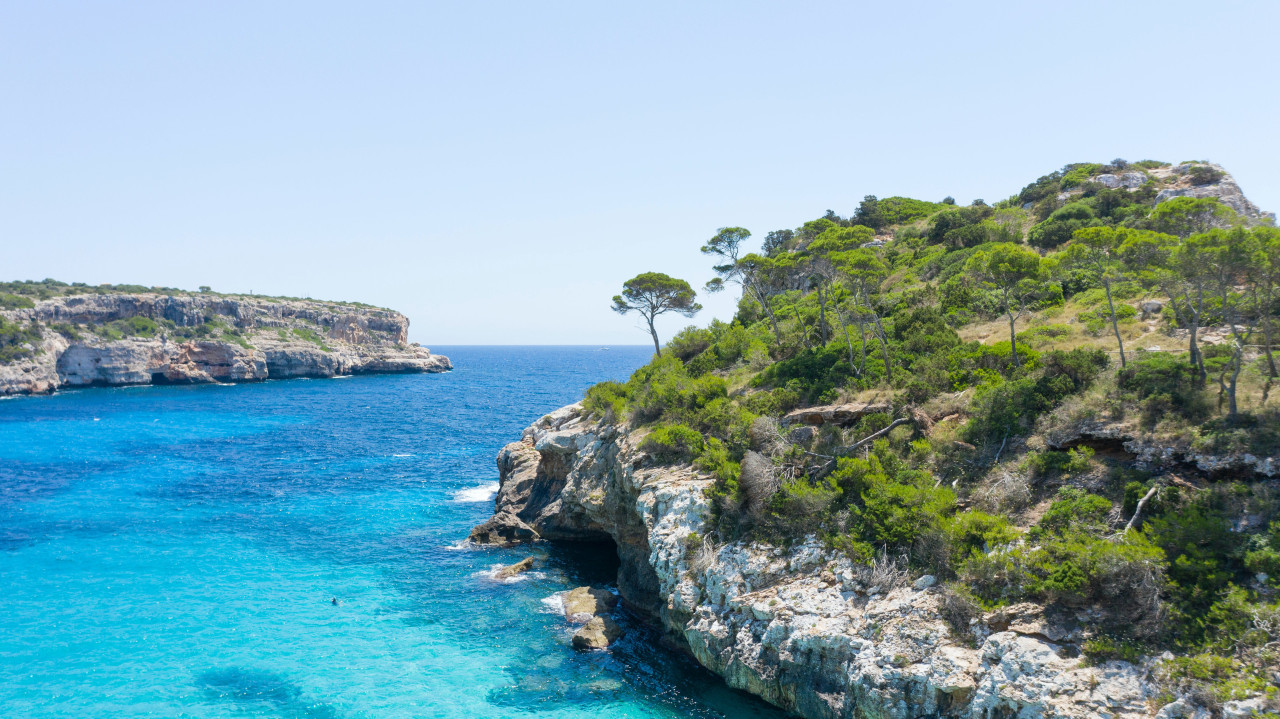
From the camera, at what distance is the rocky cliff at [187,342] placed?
10388cm

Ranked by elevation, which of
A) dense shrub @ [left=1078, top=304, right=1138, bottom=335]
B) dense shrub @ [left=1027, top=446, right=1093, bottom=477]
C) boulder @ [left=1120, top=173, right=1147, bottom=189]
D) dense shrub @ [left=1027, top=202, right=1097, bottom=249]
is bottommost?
dense shrub @ [left=1027, top=446, right=1093, bottom=477]

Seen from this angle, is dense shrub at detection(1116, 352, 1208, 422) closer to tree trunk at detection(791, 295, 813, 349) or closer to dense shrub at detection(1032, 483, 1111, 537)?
dense shrub at detection(1032, 483, 1111, 537)

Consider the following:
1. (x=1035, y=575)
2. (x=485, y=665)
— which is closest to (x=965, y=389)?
(x=1035, y=575)

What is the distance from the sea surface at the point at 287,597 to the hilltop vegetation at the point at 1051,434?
8.21m

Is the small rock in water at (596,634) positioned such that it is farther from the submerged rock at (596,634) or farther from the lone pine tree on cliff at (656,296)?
the lone pine tree on cliff at (656,296)

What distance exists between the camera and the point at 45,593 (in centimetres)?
2905

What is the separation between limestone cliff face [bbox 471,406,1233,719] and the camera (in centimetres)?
1415

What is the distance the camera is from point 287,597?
1130 inches

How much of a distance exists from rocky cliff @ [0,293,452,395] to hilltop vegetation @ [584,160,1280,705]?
122 meters

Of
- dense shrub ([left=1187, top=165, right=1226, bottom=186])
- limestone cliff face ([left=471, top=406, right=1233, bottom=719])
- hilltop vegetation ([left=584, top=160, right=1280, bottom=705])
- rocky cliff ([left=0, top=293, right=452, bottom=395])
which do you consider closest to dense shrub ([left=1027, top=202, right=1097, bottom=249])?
hilltop vegetation ([left=584, top=160, right=1280, bottom=705])

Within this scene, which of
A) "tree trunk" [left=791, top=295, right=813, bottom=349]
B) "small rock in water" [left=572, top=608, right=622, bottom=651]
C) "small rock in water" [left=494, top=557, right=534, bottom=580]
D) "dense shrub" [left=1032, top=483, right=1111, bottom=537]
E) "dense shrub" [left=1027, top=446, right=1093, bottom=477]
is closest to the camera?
"dense shrub" [left=1032, top=483, right=1111, bottom=537]

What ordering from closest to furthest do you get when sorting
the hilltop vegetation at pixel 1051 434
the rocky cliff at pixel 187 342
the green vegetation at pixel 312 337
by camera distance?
the hilltop vegetation at pixel 1051 434, the rocky cliff at pixel 187 342, the green vegetation at pixel 312 337

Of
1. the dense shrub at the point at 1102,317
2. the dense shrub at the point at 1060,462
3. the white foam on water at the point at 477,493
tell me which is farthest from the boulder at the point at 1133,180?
the white foam on water at the point at 477,493

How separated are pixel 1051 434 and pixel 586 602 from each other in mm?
20100
